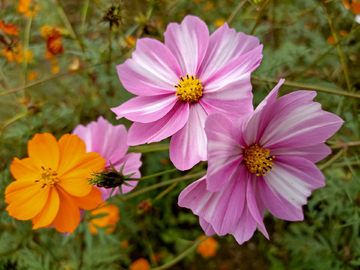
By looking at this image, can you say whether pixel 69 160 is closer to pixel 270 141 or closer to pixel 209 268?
pixel 270 141

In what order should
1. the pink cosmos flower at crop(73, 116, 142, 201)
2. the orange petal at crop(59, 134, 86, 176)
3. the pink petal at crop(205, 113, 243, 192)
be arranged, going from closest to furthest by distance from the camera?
the pink petal at crop(205, 113, 243, 192)
the orange petal at crop(59, 134, 86, 176)
the pink cosmos flower at crop(73, 116, 142, 201)

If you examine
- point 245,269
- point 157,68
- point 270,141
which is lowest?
point 245,269

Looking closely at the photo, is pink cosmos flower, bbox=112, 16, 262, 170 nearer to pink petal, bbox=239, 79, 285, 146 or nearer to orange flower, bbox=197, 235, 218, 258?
pink petal, bbox=239, 79, 285, 146

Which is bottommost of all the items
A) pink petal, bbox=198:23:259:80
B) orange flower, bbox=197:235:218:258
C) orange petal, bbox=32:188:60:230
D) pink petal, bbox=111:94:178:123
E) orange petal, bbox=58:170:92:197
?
orange flower, bbox=197:235:218:258

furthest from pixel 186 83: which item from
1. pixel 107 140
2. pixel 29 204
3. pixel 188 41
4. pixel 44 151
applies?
pixel 29 204

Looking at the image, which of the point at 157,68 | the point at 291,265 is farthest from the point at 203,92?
the point at 291,265

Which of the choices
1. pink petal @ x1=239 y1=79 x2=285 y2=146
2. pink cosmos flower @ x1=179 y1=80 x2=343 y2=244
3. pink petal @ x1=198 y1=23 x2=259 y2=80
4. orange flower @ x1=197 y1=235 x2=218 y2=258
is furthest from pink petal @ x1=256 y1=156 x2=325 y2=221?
orange flower @ x1=197 y1=235 x2=218 y2=258

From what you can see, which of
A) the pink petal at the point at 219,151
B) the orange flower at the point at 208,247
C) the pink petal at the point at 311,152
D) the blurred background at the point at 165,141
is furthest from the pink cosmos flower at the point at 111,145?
the orange flower at the point at 208,247
